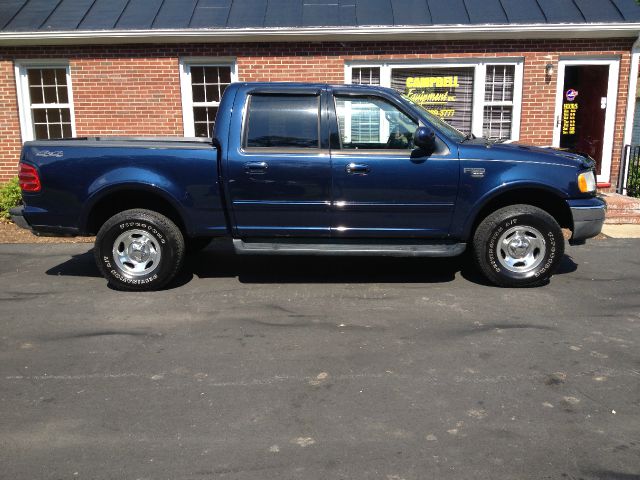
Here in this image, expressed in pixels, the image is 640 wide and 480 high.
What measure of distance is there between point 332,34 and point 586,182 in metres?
5.95

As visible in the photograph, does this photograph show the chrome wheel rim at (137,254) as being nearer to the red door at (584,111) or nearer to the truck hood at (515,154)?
the truck hood at (515,154)

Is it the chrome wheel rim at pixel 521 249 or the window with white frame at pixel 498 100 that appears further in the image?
the window with white frame at pixel 498 100

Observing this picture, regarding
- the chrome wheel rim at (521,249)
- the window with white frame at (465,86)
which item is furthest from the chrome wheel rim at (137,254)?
the window with white frame at (465,86)

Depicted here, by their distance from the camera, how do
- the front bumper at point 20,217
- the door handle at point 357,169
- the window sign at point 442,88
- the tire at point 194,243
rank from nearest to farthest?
the door handle at point 357,169
the front bumper at point 20,217
the tire at point 194,243
the window sign at point 442,88

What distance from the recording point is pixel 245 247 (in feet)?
19.4

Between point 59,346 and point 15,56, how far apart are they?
8.39 meters

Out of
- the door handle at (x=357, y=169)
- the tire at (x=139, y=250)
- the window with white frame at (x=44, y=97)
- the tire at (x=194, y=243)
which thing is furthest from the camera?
the window with white frame at (x=44, y=97)

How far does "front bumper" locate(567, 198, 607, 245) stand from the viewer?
19.0ft

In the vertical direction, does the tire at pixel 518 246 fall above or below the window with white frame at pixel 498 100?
below

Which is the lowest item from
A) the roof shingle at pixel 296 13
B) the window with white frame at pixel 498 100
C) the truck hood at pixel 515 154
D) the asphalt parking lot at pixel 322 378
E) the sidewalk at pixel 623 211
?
the asphalt parking lot at pixel 322 378

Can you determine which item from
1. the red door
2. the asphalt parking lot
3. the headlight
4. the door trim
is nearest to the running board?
the asphalt parking lot

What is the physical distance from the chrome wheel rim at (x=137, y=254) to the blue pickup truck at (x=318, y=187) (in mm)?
14

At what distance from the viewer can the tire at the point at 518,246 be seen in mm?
5785

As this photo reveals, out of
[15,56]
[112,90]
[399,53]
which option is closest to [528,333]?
[399,53]
